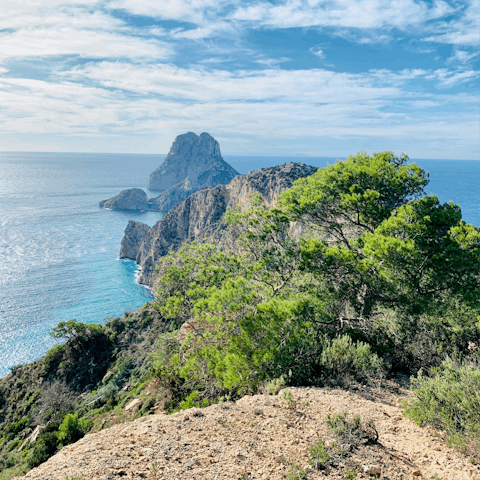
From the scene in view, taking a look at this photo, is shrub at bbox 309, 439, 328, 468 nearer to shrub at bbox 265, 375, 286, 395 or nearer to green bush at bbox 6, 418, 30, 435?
shrub at bbox 265, 375, 286, 395

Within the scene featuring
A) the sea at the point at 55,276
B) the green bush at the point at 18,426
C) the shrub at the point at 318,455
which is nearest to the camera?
the shrub at the point at 318,455

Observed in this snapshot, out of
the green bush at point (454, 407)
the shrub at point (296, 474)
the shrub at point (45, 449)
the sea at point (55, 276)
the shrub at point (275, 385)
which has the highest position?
the green bush at point (454, 407)

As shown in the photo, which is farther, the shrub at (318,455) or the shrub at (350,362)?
the shrub at (350,362)

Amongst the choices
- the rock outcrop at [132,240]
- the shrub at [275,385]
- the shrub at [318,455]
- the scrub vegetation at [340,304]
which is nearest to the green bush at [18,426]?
the scrub vegetation at [340,304]

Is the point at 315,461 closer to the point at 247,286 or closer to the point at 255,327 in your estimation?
the point at 255,327

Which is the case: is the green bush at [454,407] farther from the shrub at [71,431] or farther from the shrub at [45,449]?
the shrub at [45,449]

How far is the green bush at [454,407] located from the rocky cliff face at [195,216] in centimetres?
8326

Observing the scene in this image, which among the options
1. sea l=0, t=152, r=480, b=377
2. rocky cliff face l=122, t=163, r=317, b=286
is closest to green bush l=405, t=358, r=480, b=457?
sea l=0, t=152, r=480, b=377

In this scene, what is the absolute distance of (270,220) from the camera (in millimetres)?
15945

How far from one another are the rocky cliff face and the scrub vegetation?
75.2 m

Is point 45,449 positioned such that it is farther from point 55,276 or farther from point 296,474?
point 55,276

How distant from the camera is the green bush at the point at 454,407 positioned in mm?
7051

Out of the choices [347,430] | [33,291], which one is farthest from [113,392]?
[33,291]

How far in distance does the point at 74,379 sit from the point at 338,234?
3338cm
